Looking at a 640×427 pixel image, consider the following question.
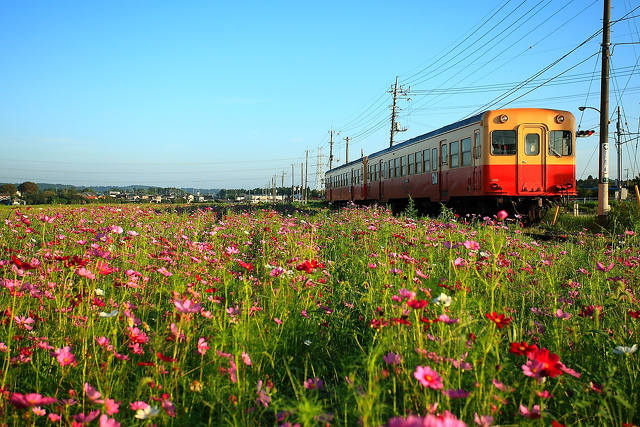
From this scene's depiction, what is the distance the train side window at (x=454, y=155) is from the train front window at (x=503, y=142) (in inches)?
58.3

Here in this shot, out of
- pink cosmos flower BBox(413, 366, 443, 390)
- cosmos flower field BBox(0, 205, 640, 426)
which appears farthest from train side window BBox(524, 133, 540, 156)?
pink cosmos flower BBox(413, 366, 443, 390)

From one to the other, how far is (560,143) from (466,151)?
2.46 metres

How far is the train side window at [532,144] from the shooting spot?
12.4 metres

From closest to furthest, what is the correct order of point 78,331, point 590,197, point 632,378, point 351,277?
point 632,378 < point 78,331 < point 351,277 < point 590,197

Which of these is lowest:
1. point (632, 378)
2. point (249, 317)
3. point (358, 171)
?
point (632, 378)

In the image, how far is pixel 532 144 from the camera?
1241cm

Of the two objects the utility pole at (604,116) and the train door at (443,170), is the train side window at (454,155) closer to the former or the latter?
the train door at (443,170)

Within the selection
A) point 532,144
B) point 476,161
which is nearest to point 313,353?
point 476,161

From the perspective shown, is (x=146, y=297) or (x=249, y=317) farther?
(x=146, y=297)

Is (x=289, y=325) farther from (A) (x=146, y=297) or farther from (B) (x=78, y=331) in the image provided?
(A) (x=146, y=297)

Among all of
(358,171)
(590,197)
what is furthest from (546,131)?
(590,197)

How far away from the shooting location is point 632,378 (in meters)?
2.32

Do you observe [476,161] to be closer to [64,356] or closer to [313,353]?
[313,353]

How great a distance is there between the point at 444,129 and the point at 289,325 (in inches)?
504
